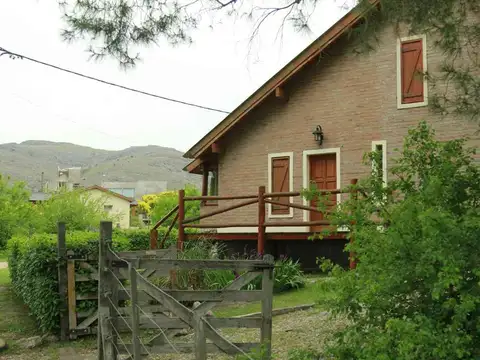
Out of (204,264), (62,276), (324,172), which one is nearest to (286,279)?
(62,276)

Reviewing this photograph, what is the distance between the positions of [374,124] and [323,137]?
1.56 metres

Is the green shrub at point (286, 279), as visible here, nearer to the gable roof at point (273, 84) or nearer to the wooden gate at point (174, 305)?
the wooden gate at point (174, 305)

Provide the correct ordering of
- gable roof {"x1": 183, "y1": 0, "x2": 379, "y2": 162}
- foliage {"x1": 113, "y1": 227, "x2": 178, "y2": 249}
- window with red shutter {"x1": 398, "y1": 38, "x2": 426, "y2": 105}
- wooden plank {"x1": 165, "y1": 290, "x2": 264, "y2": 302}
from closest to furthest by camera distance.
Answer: wooden plank {"x1": 165, "y1": 290, "x2": 264, "y2": 302}
window with red shutter {"x1": 398, "y1": 38, "x2": 426, "y2": 105}
gable roof {"x1": 183, "y1": 0, "x2": 379, "y2": 162}
foliage {"x1": 113, "y1": 227, "x2": 178, "y2": 249}

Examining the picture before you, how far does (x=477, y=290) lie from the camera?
13.6 ft

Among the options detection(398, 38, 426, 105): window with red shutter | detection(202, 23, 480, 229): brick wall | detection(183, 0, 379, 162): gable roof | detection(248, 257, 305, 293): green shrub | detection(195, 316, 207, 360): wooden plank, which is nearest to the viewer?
detection(195, 316, 207, 360): wooden plank

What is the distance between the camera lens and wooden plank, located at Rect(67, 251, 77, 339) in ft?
35.5

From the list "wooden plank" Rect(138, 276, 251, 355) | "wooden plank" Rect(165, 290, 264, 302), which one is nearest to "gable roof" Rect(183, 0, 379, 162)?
"wooden plank" Rect(165, 290, 264, 302)

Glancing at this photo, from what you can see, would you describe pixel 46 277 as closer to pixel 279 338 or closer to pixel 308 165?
pixel 279 338

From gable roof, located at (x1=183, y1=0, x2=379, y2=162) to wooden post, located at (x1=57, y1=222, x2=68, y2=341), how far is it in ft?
29.5

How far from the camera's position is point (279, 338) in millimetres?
8953

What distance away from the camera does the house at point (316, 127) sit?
16.9 m

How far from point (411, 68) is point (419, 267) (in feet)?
44.7

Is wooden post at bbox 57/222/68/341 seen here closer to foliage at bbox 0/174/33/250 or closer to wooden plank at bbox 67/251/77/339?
wooden plank at bbox 67/251/77/339

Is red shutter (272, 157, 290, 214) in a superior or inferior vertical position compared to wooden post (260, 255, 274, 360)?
superior
